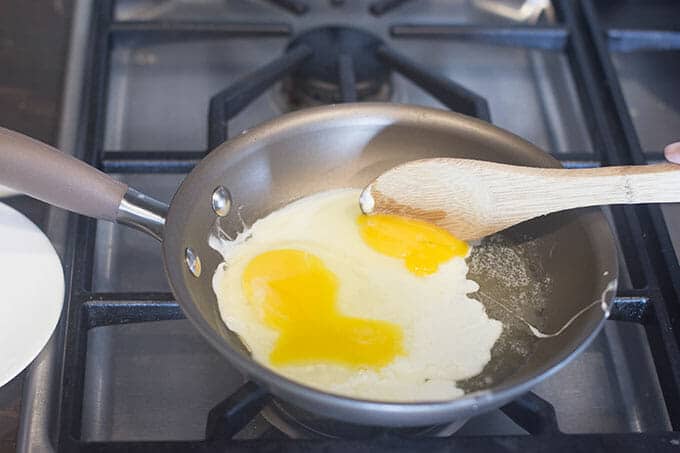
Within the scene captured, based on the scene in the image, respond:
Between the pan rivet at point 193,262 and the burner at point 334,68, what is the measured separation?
379 mm

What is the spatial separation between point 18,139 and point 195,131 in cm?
34

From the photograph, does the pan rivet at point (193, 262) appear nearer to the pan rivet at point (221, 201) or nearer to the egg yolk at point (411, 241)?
the pan rivet at point (221, 201)

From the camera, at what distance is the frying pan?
61cm

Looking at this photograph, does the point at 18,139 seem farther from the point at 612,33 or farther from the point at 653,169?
the point at 612,33

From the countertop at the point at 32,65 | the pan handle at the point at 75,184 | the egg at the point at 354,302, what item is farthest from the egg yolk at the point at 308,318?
the countertop at the point at 32,65

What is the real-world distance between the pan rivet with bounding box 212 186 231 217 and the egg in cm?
3

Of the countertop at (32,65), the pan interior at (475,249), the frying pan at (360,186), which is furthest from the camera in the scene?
the countertop at (32,65)

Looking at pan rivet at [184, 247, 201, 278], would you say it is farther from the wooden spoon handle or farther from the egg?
the wooden spoon handle

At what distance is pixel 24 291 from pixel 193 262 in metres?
0.19

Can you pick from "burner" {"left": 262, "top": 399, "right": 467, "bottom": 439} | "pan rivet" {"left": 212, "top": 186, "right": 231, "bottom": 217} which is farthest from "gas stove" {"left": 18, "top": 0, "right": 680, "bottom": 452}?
"pan rivet" {"left": 212, "top": 186, "right": 231, "bottom": 217}

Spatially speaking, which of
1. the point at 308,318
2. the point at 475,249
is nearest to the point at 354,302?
the point at 308,318

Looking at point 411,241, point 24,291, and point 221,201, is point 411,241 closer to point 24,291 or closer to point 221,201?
point 221,201

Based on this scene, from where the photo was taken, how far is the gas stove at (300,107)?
2.36 ft

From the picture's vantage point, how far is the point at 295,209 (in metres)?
0.86
